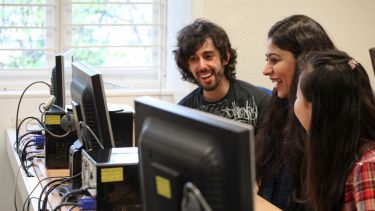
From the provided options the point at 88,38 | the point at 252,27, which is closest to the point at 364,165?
the point at 252,27

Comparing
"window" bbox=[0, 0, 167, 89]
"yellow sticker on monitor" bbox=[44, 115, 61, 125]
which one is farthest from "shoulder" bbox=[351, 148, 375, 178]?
→ "window" bbox=[0, 0, 167, 89]

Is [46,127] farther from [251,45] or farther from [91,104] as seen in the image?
[251,45]

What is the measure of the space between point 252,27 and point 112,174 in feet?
6.94

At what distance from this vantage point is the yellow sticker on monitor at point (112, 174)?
1.95m

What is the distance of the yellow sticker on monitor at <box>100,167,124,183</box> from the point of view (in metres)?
1.95

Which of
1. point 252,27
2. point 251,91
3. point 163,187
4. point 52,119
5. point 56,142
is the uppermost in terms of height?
point 252,27

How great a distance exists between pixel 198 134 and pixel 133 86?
316 cm

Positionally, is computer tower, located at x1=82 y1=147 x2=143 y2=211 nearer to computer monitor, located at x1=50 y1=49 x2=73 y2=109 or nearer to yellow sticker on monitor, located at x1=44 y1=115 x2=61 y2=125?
yellow sticker on monitor, located at x1=44 y1=115 x2=61 y2=125

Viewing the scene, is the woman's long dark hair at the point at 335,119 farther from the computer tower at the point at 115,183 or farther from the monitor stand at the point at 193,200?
the monitor stand at the point at 193,200

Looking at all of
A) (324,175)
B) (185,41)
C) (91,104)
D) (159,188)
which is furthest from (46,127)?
(159,188)

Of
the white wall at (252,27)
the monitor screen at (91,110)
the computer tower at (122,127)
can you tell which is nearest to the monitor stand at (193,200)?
the monitor screen at (91,110)

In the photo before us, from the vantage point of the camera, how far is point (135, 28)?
420 cm

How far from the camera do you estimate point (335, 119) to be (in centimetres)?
174

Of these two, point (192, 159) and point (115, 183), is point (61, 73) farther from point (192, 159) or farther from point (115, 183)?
point (192, 159)
